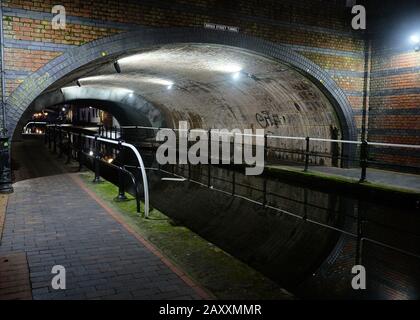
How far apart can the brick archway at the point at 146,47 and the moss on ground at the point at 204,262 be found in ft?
11.3

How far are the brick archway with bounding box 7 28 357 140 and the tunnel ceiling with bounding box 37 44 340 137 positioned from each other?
1.17 feet

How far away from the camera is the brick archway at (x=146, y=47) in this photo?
26.0 ft

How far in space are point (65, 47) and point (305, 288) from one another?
269 inches

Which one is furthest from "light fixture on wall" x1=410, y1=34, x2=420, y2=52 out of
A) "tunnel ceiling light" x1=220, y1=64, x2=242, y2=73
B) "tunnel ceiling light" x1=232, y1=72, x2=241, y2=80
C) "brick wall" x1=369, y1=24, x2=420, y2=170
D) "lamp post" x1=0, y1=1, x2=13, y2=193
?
"lamp post" x1=0, y1=1, x2=13, y2=193

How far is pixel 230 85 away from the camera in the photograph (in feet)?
48.5

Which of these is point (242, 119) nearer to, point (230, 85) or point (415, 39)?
point (230, 85)

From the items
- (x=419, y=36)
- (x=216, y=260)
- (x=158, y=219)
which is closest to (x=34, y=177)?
(x=158, y=219)

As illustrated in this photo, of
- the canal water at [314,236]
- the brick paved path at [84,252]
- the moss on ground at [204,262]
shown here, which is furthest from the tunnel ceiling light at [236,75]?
the moss on ground at [204,262]

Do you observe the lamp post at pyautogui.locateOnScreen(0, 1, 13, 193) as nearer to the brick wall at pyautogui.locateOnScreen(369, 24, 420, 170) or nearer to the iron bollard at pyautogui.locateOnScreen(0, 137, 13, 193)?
the iron bollard at pyautogui.locateOnScreen(0, 137, 13, 193)

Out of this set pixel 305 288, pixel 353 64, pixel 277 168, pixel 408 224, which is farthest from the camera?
pixel 353 64

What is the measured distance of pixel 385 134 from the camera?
11.6 m

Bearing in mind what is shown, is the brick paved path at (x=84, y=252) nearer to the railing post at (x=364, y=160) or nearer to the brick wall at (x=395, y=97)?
the railing post at (x=364, y=160)

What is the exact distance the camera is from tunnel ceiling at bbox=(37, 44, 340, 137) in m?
11.1
